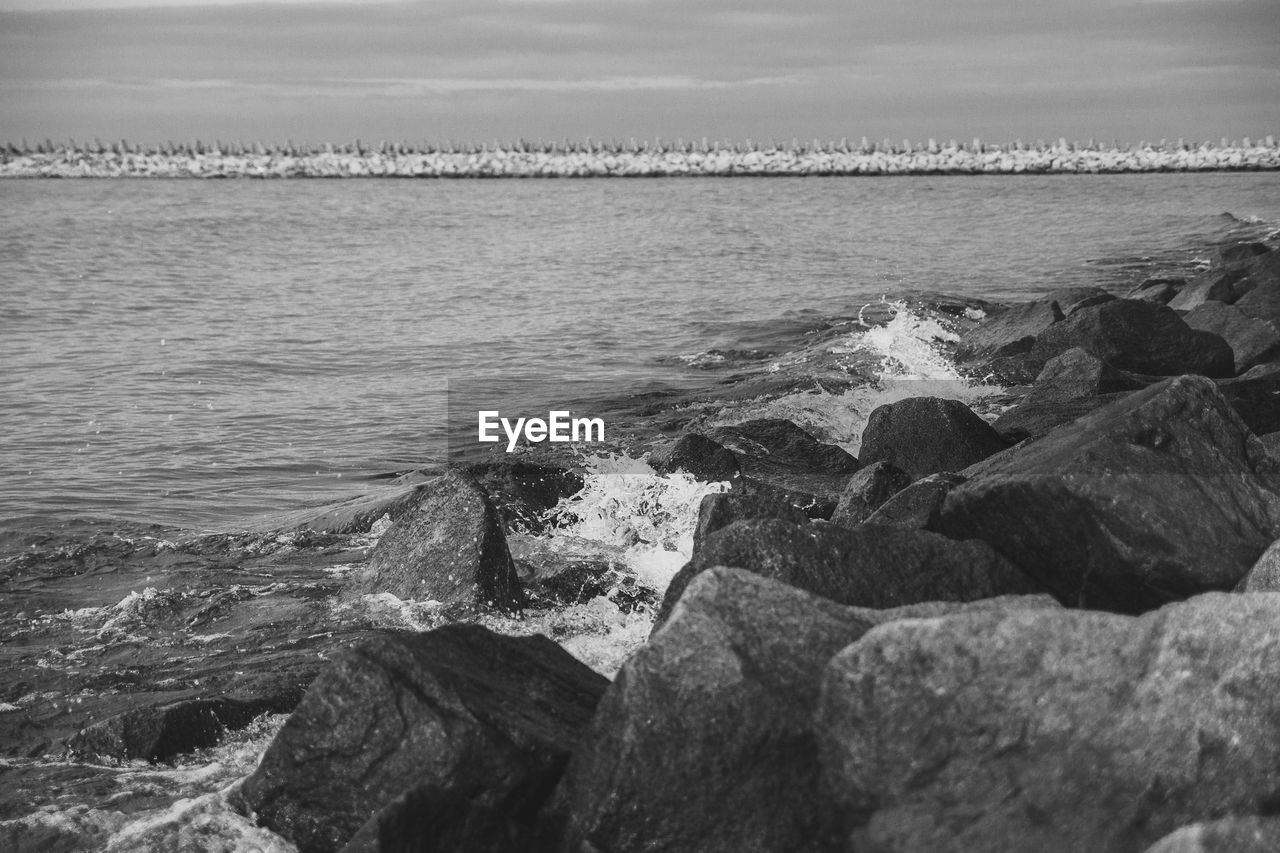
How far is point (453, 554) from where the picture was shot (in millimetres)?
6871

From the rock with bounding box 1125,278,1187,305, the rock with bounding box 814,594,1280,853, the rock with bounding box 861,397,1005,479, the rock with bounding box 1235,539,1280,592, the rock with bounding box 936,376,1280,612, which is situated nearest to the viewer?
the rock with bounding box 814,594,1280,853

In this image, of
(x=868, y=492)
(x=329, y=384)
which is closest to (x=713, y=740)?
(x=868, y=492)

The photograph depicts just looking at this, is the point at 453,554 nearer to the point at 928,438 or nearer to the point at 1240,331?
the point at 928,438

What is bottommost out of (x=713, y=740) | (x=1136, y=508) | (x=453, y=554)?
(x=453, y=554)

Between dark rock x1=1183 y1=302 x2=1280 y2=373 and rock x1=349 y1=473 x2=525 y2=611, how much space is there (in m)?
7.54

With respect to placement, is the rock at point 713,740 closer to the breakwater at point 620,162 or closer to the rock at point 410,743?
the rock at point 410,743

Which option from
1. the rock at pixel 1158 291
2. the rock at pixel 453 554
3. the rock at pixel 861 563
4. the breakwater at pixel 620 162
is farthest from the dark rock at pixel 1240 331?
the breakwater at pixel 620 162

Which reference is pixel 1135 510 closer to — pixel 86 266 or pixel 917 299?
pixel 917 299

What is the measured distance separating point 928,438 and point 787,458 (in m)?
1.21

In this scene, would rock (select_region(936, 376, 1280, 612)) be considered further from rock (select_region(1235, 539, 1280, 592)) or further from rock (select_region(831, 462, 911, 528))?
rock (select_region(831, 462, 911, 528))

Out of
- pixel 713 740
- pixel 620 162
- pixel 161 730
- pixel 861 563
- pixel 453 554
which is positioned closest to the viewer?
pixel 713 740

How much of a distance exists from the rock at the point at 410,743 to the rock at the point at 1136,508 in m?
2.17

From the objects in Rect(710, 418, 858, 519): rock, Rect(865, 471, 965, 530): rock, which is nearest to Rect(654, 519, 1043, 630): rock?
Rect(865, 471, 965, 530): rock

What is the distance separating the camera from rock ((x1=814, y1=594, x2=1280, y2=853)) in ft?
11.4
